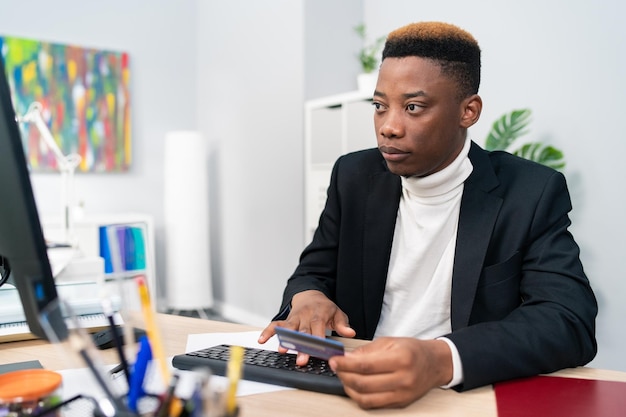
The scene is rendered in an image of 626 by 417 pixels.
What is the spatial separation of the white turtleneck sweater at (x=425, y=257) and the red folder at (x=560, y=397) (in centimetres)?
41

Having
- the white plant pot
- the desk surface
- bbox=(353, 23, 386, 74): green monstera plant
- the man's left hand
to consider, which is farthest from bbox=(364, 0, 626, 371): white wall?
the man's left hand

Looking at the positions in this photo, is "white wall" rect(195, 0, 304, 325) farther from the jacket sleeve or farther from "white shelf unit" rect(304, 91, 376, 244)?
the jacket sleeve

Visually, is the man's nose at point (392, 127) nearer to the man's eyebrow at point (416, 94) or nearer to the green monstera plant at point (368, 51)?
the man's eyebrow at point (416, 94)

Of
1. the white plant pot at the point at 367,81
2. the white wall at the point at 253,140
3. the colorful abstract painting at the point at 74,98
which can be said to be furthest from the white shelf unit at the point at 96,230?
the white plant pot at the point at 367,81

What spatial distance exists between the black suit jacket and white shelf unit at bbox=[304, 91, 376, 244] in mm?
1669

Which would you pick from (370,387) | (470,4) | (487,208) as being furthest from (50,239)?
(370,387)

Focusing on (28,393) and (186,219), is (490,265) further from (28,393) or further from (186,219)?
(186,219)

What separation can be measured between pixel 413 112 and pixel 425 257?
325 millimetres

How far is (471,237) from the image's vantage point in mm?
1188

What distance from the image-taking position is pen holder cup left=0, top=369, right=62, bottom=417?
538 mm

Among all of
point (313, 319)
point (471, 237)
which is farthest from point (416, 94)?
point (313, 319)

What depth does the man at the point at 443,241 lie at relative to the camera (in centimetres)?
94

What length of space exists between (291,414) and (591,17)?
2301 millimetres

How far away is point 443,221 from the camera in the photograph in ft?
4.20
